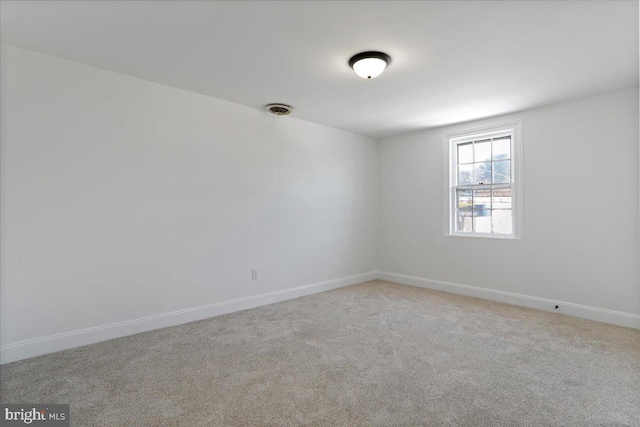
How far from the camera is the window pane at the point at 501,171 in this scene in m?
4.11

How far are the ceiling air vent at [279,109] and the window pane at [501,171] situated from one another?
2.78m

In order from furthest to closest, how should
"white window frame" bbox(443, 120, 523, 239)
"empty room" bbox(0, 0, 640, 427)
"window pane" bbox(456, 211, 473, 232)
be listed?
1. "window pane" bbox(456, 211, 473, 232)
2. "white window frame" bbox(443, 120, 523, 239)
3. "empty room" bbox(0, 0, 640, 427)

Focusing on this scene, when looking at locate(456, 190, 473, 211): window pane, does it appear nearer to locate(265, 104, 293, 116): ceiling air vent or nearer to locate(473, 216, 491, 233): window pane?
locate(473, 216, 491, 233): window pane

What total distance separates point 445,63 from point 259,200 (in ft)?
8.07

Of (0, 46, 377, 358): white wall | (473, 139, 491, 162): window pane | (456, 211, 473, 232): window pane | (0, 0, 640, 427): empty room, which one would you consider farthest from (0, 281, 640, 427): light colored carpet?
(473, 139, 491, 162): window pane

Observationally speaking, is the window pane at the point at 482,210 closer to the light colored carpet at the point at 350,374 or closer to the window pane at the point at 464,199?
the window pane at the point at 464,199

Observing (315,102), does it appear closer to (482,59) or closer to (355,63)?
(355,63)

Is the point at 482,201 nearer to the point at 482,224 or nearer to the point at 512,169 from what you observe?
the point at 482,224

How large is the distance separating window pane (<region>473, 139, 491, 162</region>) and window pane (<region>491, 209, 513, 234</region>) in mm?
731

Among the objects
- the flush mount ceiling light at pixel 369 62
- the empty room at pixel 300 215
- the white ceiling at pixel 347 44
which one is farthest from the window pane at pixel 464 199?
the flush mount ceiling light at pixel 369 62

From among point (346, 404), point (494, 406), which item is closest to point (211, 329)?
point (346, 404)

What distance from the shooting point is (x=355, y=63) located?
2.63 m

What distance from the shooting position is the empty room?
2.01 metres

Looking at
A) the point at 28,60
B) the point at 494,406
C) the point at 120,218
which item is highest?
the point at 28,60
